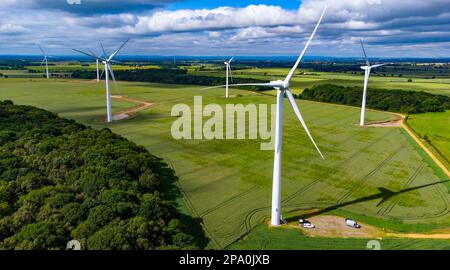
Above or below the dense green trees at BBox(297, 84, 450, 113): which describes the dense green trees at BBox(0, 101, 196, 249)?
below

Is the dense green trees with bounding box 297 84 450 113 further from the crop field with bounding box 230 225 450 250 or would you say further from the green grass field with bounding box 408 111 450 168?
the crop field with bounding box 230 225 450 250

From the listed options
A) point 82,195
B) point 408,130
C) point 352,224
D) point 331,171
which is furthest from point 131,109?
point 352,224

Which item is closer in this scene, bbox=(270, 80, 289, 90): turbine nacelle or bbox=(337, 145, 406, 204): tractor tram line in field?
bbox=(270, 80, 289, 90): turbine nacelle

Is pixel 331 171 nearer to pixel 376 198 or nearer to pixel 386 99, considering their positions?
pixel 376 198

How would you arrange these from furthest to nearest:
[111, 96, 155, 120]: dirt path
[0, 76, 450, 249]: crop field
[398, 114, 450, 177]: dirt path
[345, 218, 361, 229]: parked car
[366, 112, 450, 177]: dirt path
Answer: [111, 96, 155, 120]: dirt path
[366, 112, 450, 177]: dirt path
[398, 114, 450, 177]: dirt path
[0, 76, 450, 249]: crop field
[345, 218, 361, 229]: parked car

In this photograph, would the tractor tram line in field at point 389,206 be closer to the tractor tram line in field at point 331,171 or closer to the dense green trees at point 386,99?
the tractor tram line in field at point 331,171

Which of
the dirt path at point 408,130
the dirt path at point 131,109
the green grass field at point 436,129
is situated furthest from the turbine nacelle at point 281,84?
the dirt path at point 131,109

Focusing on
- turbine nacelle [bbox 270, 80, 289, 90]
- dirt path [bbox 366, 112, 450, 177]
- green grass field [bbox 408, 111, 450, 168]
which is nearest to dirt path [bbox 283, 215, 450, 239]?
A: turbine nacelle [bbox 270, 80, 289, 90]

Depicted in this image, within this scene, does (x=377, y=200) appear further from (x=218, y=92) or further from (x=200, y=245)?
(x=218, y=92)
